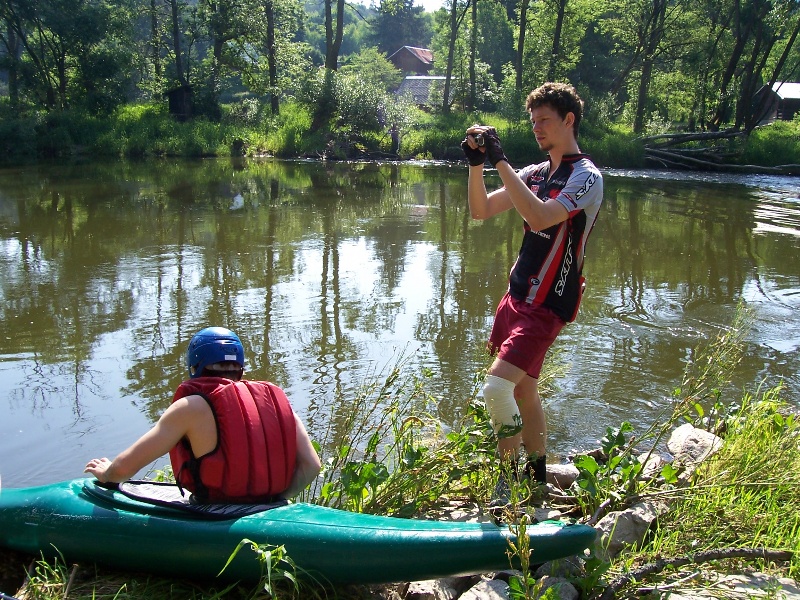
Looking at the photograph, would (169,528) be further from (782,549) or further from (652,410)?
(652,410)

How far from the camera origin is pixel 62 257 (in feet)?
33.6

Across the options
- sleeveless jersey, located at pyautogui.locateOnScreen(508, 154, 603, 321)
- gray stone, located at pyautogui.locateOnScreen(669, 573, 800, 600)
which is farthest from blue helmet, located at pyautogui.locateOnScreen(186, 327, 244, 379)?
gray stone, located at pyautogui.locateOnScreen(669, 573, 800, 600)

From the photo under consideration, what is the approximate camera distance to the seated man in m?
3.00

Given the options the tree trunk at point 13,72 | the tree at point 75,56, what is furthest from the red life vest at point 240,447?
the tree at point 75,56

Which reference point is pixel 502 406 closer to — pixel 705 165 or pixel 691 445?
pixel 691 445

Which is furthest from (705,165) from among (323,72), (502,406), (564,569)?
(564,569)

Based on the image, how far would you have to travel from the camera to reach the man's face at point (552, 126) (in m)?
3.73

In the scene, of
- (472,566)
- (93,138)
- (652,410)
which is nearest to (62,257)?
(652,410)

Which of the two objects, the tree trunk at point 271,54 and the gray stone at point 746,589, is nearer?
the gray stone at point 746,589

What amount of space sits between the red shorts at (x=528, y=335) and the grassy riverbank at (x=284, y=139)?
79.1 feet

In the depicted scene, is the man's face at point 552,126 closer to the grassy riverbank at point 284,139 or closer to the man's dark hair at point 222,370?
the man's dark hair at point 222,370

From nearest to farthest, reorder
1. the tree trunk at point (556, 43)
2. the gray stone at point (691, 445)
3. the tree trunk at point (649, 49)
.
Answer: the gray stone at point (691, 445)
the tree trunk at point (556, 43)
the tree trunk at point (649, 49)

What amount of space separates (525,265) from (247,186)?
1591 cm

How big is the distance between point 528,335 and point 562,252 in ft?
1.38
